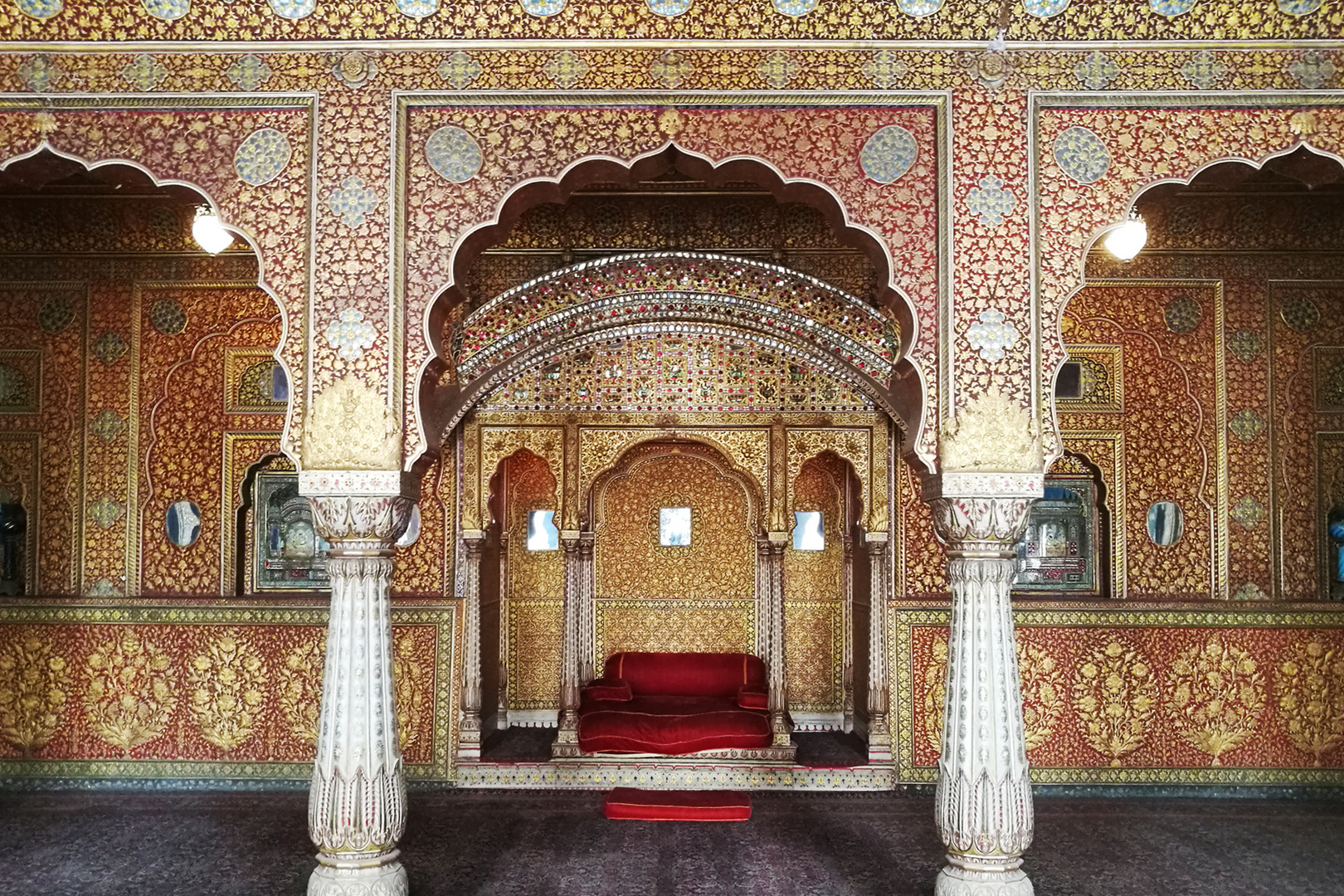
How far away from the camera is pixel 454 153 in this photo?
5.16 meters

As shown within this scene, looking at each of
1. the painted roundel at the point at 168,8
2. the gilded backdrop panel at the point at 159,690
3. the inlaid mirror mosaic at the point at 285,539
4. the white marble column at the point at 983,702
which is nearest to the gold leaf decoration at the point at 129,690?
the gilded backdrop panel at the point at 159,690

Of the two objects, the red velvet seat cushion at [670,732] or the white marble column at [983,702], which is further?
the red velvet seat cushion at [670,732]

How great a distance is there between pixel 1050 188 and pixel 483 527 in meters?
5.01

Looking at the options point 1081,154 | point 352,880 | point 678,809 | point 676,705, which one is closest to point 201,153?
point 352,880

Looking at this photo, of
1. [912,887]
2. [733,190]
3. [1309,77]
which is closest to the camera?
[1309,77]

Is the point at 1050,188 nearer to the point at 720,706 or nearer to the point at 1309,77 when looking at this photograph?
the point at 1309,77

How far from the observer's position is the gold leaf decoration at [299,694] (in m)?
8.06

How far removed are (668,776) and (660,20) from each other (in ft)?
17.9

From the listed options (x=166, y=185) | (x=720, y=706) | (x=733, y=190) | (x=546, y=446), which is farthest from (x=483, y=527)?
(x=166, y=185)

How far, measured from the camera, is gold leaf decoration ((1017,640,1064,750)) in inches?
314

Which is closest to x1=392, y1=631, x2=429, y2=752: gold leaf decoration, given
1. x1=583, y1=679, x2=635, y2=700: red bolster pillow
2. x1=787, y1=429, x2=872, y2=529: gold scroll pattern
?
x1=583, y1=679, x2=635, y2=700: red bolster pillow

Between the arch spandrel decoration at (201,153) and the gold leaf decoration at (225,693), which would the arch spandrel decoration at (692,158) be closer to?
the arch spandrel decoration at (201,153)

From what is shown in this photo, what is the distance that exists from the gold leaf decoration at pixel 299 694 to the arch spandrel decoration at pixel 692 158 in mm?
3760

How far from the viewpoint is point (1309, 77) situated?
507cm
